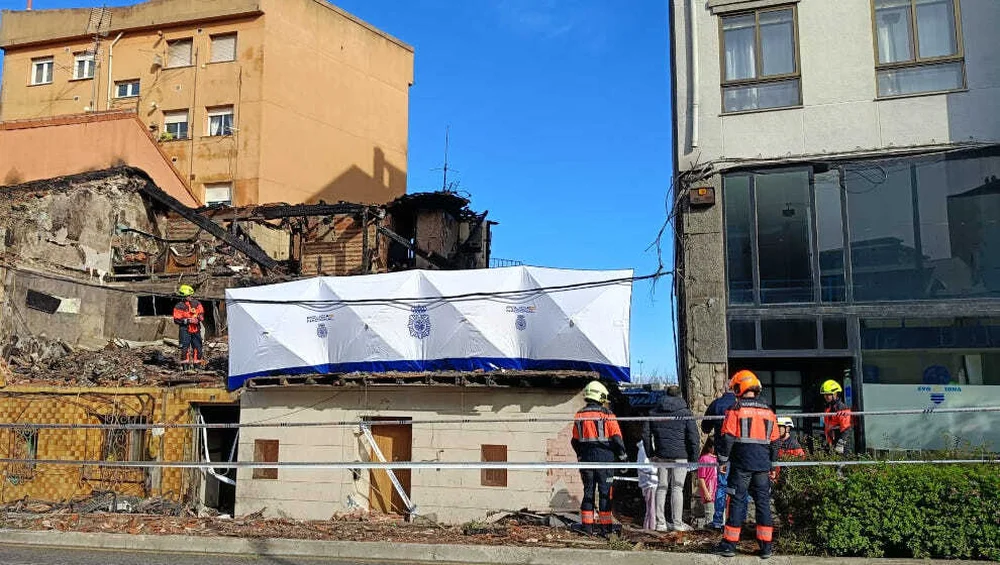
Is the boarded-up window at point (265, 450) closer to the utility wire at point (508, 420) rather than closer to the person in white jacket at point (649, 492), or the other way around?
the utility wire at point (508, 420)

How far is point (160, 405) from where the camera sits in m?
15.7

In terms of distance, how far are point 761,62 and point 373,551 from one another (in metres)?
8.83

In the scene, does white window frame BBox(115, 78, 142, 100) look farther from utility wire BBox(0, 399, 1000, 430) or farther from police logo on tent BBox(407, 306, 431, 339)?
police logo on tent BBox(407, 306, 431, 339)

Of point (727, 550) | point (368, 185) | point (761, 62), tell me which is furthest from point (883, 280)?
point (368, 185)

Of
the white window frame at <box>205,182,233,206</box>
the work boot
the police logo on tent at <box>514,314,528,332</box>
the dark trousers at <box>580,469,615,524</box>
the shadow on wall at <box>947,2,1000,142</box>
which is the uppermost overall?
the white window frame at <box>205,182,233,206</box>

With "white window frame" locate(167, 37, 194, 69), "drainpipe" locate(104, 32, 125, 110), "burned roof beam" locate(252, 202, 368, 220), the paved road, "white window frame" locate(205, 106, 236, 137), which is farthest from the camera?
"drainpipe" locate(104, 32, 125, 110)

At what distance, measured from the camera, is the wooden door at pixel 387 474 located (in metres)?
13.4

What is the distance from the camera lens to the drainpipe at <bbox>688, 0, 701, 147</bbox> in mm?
12500

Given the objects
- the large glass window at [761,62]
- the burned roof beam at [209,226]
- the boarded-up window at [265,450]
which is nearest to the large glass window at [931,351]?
the large glass window at [761,62]

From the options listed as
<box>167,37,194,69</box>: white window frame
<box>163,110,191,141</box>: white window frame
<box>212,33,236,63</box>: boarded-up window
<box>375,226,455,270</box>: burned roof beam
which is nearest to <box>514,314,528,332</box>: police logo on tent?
<box>375,226,455,270</box>: burned roof beam

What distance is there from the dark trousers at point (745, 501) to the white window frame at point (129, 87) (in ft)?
106

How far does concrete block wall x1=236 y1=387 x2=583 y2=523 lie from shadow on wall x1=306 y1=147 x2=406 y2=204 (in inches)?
831

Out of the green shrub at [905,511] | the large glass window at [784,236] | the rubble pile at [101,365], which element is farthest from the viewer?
the rubble pile at [101,365]

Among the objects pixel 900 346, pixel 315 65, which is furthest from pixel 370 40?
pixel 900 346
